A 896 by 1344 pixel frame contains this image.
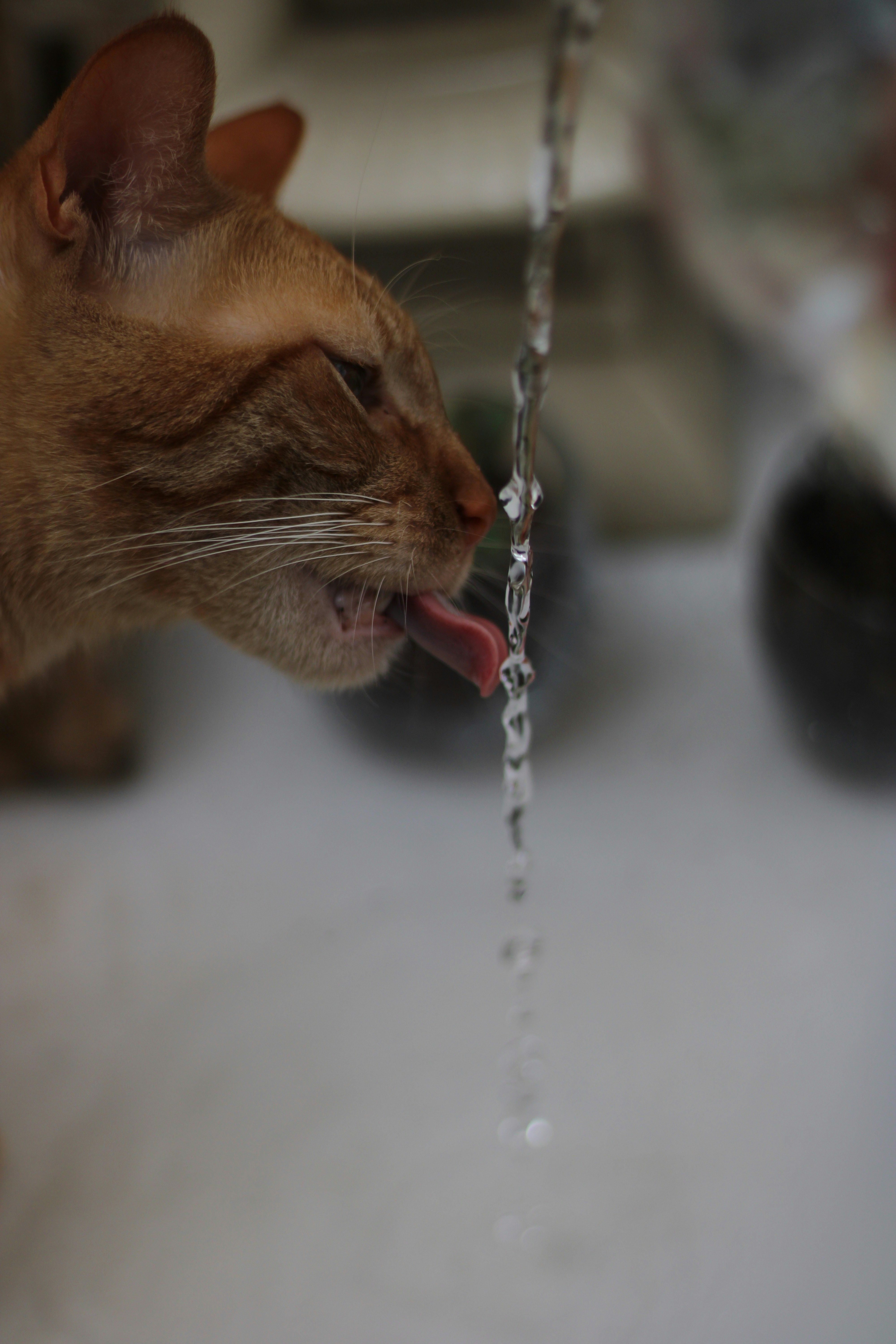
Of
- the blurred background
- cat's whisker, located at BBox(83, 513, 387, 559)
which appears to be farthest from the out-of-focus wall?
cat's whisker, located at BBox(83, 513, 387, 559)

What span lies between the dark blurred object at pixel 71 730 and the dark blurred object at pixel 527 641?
0.19 m

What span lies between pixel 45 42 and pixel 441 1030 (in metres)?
0.65

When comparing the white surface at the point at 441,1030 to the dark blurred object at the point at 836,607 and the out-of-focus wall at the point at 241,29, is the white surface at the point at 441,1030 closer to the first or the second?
the dark blurred object at the point at 836,607

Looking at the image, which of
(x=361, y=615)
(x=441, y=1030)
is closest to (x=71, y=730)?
(x=441, y=1030)

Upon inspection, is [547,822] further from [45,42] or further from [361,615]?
[45,42]

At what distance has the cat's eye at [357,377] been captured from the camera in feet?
1.47

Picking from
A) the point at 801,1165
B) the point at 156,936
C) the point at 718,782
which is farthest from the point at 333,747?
the point at 801,1165

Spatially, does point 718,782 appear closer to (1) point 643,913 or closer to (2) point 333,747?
(1) point 643,913

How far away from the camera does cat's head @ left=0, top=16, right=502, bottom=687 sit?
0.40 meters

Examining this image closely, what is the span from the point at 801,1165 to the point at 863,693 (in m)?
0.32

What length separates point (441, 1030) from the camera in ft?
2.67

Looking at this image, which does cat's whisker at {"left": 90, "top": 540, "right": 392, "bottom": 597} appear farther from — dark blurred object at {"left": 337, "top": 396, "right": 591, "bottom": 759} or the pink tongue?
dark blurred object at {"left": 337, "top": 396, "right": 591, "bottom": 759}

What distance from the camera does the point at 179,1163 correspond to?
0.73m

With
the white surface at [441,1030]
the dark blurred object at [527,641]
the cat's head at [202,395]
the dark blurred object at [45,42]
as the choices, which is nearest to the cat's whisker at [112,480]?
the cat's head at [202,395]
